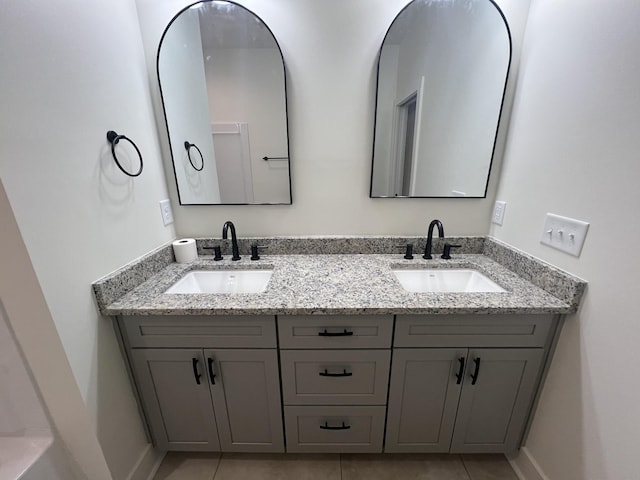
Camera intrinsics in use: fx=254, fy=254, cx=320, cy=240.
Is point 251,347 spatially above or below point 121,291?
below

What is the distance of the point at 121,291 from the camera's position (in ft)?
3.41

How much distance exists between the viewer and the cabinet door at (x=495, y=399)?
1049 millimetres

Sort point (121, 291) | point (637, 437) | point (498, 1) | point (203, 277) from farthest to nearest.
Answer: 1. point (203, 277)
2. point (498, 1)
3. point (121, 291)
4. point (637, 437)

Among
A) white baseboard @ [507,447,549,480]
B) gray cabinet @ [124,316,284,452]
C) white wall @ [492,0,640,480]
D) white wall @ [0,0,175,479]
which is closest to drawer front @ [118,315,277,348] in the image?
gray cabinet @ [124,316,284,452]

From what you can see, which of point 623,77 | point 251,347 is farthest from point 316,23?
Result: point 251,347

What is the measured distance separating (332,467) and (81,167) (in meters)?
1.68

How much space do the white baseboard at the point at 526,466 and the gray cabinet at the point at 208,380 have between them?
3.70 feet

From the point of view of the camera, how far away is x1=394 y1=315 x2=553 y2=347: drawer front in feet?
3.27

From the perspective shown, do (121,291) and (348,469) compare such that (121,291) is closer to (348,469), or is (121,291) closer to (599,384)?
(348,469)

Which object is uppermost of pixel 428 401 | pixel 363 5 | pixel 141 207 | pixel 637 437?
pixel 363 5

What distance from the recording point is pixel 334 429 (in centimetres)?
116

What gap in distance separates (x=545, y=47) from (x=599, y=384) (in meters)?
1.31

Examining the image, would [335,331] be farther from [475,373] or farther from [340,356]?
[475,373]

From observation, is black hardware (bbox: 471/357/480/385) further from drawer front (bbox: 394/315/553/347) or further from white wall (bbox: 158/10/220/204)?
white wall (bbox: 158/10/220/204)
